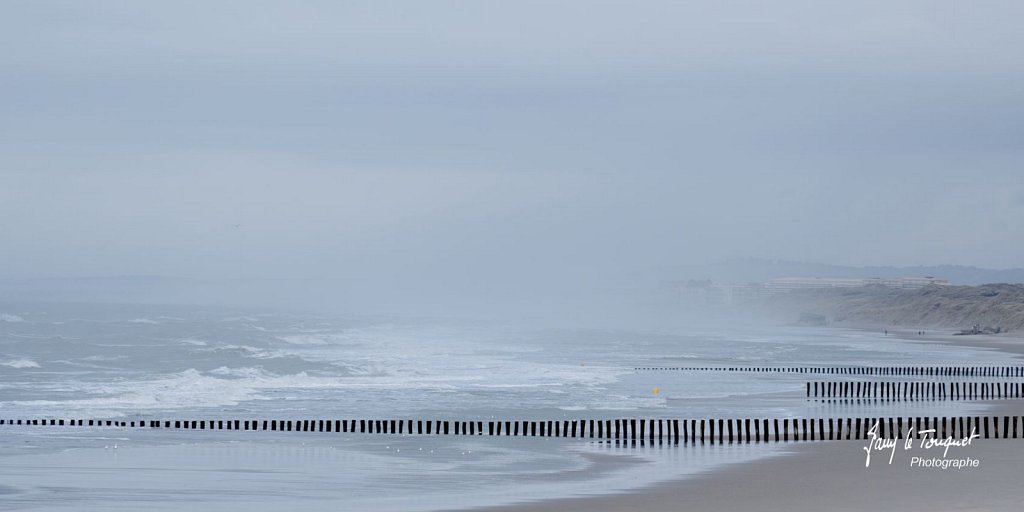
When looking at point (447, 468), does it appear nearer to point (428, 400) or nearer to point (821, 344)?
point (428, 400)

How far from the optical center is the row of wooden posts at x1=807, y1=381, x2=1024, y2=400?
51.6 metres

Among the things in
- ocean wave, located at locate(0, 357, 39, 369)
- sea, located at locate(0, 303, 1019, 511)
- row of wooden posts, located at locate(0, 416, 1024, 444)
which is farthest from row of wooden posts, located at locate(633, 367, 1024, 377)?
ocean wave, located at locate(0, 357, 39, 369)

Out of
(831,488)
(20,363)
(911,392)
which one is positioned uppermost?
(911,392)

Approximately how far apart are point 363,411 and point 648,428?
36.1 feet

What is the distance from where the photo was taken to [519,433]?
37.9 meters

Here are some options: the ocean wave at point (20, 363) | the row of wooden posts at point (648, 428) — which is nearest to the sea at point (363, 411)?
the ocean wave at point (20, 363)

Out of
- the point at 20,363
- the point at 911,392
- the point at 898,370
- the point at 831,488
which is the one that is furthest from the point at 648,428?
the point at 20,363

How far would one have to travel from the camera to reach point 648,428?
39.0m

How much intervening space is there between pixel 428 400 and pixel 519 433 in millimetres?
11976

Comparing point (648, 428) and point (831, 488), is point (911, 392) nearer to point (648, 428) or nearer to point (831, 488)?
point (648, 428)

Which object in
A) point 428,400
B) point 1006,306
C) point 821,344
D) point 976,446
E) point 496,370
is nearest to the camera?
point 976,446

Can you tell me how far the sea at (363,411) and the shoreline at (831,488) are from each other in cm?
91

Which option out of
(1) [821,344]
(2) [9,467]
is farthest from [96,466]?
(1) [821,344]

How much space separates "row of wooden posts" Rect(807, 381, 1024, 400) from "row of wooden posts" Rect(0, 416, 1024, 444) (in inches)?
435
